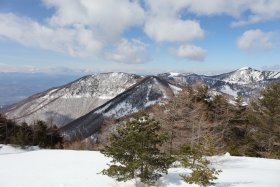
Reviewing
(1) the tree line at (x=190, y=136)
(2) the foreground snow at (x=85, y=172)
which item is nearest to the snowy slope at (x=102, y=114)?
(1) the tree line at (x=190, y=136)

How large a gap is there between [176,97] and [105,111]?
148302 mm

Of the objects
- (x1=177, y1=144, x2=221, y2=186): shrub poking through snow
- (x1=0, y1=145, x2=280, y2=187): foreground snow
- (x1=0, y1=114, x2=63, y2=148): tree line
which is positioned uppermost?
(x1=177, y1=144, x2=221, y2=186): shrub poking through snow

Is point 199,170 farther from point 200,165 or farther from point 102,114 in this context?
point 102,114

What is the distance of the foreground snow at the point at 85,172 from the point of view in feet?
67.0

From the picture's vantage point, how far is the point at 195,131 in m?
32.5

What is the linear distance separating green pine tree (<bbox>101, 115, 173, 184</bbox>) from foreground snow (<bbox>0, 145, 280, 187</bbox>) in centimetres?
141

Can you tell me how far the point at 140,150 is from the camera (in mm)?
18188

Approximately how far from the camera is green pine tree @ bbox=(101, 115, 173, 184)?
1822 cm

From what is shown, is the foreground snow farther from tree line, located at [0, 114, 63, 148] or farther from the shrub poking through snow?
tree line, located at [0, 114, 63, 148]

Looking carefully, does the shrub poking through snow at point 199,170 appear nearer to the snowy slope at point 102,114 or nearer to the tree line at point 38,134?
the tree line at point 38,134

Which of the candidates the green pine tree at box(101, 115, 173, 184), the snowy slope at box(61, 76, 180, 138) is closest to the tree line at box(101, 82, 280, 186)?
the green pine tree at box(101, 115, 173, 184)

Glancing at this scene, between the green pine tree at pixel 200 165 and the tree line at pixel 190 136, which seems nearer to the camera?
the green pine tree at pixel 200 165

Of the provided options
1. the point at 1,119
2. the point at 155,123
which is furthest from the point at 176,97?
the point at 1,119

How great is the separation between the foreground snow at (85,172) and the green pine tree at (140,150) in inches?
55.4
